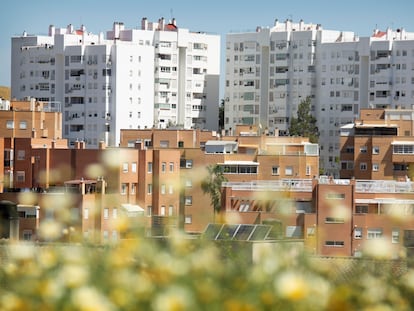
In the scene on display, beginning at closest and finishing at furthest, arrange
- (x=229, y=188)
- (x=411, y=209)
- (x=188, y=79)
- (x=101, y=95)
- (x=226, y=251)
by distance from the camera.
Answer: (x=226, y=251) < (x=411, y=209) < (x=229, y=188) < (x=101, y=95) < (x=188, y=79)

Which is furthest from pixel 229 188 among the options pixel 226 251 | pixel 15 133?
pixel 226 251

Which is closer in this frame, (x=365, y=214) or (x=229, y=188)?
(x=365, y=214)

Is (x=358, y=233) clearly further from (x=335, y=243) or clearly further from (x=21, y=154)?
(x=21, y=154)

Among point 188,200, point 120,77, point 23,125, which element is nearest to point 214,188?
point 188,200

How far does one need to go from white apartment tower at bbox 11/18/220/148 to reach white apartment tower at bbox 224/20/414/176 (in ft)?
5.21

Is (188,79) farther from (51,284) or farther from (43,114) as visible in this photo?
(51,284)

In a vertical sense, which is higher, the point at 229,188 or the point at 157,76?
the point at 157,76

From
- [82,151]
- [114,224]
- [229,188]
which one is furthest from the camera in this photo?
[82,151]

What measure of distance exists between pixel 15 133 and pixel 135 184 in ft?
31.7

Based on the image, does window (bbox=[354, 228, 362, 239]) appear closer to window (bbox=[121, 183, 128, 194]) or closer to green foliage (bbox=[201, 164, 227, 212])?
green foliage (bbox=[201, 164, 227, 212])

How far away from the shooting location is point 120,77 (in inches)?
2186

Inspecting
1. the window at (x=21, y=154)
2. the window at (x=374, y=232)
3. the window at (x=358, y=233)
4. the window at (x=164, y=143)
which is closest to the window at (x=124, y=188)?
the window at (x=21, y=154)

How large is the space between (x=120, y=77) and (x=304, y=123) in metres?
8.42

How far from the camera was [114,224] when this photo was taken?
169 inches
